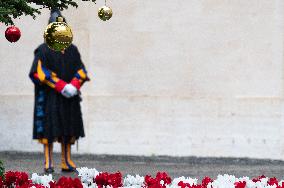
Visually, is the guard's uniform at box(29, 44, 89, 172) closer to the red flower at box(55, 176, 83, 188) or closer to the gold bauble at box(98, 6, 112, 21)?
the gold bauble at box(98, 6, 112, 21)

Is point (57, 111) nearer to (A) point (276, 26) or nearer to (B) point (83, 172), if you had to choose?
(A) point (276, 26)

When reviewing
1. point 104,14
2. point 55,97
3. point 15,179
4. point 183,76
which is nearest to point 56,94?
point 55,97

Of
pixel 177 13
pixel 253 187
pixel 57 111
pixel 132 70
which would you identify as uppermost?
pixel 177 13

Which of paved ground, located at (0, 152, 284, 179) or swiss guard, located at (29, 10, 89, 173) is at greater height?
swiss guard, located at (29, 10, 89, 173)

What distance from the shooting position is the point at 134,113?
614 inches

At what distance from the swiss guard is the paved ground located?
0.57 m

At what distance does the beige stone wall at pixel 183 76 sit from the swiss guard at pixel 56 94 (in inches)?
141

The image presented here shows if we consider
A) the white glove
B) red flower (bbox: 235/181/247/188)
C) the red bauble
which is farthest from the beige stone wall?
the red bauble

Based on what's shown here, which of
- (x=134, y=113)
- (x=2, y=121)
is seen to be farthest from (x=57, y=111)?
(x=2, y=121)

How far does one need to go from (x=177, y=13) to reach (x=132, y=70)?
126 cm

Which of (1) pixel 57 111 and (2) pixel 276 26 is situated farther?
(2) pixel 276 26

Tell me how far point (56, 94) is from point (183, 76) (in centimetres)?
389

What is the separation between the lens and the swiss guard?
11.8 metres

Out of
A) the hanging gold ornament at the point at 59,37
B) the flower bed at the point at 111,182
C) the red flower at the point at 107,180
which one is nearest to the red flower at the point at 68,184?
the flower bed at the point at 111,182
